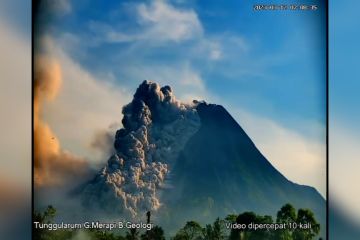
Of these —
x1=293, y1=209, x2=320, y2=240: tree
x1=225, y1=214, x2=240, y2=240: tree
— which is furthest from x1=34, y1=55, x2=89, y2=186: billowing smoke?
x1=293, y1=209, x2=320, y2=240: tree

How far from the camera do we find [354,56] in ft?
11.2

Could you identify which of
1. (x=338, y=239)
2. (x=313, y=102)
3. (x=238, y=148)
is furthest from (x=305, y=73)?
(x=338, y=239)

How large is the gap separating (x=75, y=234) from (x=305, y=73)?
6.21 ft

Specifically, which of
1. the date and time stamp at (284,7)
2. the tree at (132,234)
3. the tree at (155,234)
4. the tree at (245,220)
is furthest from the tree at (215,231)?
the date and time stamp at (284,7)

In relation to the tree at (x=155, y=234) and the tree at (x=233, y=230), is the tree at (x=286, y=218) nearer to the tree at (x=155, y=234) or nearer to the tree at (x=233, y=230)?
the tree at (x=233, y=230)

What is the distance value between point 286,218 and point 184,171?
0.77 m

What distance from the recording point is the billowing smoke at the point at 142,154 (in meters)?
3.42

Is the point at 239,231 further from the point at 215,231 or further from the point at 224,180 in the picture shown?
the point at 224,180

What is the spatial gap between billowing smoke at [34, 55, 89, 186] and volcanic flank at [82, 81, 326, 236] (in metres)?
0.22

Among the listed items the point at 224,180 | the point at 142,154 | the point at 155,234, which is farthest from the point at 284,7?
the point at 155,234

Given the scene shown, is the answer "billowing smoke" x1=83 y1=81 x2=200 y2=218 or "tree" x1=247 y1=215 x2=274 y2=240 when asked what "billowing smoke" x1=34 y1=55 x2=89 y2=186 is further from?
"tree" x1=247 y1=215 x2=274 y2=240

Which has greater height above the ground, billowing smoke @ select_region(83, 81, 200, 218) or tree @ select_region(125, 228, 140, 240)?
billowing smoke @ select_region(83, 81, 200, 218)

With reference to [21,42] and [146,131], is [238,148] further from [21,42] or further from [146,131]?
[21,42]

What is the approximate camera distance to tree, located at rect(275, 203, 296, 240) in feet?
11.3
